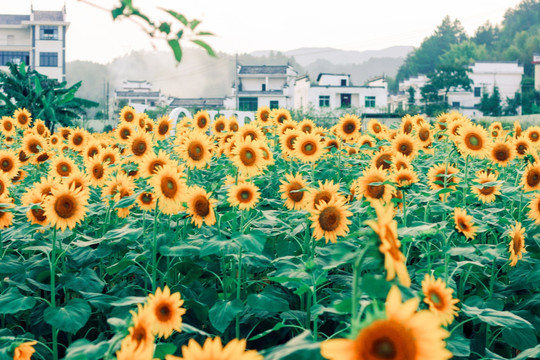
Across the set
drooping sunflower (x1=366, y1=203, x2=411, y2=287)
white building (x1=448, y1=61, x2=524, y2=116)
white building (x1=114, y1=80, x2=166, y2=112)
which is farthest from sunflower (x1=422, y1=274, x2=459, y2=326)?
white building (x1=114, y1=80, x2=166, y2=112)

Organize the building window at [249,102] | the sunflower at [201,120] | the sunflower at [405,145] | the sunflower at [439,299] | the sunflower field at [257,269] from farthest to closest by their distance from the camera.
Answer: the building window at [249,102]
the sunflower at [201,120]
the sunflower at [405,145]
the sunflower at [439,299]
the sunflower field at [257,269]

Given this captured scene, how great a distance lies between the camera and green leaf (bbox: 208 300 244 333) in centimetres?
226

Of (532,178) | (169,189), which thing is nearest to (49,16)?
(169,189)

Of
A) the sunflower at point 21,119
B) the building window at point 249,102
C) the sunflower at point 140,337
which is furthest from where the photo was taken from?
the building window at point 249,102

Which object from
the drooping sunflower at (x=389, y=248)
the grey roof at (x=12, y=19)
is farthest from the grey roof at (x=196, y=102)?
the drooping sunflower at (x=389, y=248)

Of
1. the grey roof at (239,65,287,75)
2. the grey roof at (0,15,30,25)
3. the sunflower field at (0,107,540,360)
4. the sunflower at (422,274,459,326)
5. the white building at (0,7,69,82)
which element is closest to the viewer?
the sunflower field at (0,107,540,360)

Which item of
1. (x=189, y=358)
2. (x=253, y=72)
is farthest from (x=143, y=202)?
(x=253, y=72)

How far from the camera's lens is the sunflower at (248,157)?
343cm

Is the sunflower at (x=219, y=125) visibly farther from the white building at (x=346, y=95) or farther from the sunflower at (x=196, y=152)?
the white building at (x=346, y=95)

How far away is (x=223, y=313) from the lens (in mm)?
2309

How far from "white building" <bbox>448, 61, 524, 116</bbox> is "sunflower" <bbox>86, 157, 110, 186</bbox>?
60.8 metres

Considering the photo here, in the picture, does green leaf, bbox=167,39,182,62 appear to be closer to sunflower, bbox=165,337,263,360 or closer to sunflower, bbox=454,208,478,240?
sunflower, bbox=165,337,263,360

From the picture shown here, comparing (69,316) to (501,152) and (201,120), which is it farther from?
(201,120)

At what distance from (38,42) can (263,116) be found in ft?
174
